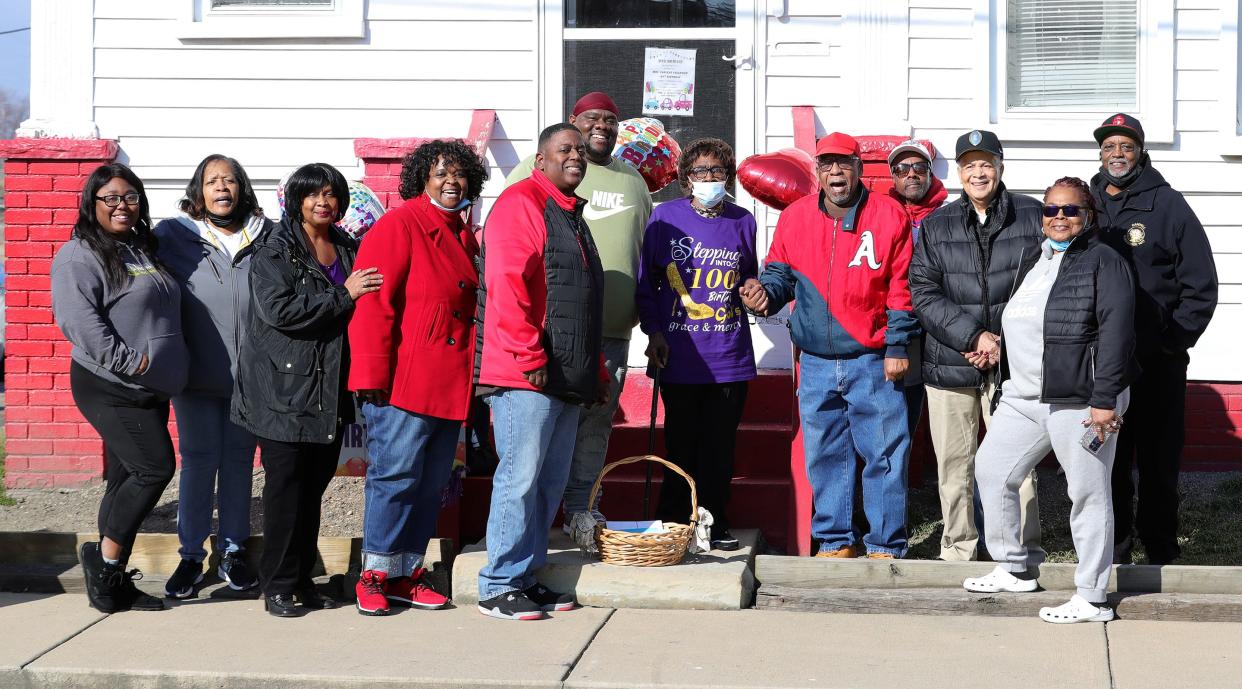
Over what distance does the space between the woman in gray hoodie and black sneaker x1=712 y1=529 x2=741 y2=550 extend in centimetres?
209

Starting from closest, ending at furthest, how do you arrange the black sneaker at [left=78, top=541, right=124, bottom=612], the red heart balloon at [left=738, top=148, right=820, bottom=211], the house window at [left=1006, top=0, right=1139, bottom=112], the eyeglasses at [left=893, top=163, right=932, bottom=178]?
the black sneaker at [left=78, top=541, right=124, bottom=612]
the eyeglasses at [left=893, top=163, right=932, bottom=178]
the red heart balloon at [left=738, top=148, right=820, bottom=211]
the house window at [left=1006, top=0, right=1139, bottom=112]

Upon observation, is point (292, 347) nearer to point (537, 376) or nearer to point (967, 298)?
point (537, 376)

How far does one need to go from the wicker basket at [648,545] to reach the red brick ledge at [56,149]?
436 cm

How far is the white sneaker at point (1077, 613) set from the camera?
208 inches

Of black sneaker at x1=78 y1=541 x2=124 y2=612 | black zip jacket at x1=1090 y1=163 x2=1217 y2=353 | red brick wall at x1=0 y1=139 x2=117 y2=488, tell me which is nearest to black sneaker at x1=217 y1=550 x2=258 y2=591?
black sneaker at x1=78 y1=541 x2=124 y2=612

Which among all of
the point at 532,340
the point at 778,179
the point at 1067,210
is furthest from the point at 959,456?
the point at 532,340

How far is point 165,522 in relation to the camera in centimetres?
733

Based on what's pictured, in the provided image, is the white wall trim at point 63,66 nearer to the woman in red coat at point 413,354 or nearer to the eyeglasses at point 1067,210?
the woman in red coat at point 413,354

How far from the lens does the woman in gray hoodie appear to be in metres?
5.73

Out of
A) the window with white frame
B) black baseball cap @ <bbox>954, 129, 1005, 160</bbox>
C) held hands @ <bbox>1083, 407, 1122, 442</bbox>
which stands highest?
the window with white frame

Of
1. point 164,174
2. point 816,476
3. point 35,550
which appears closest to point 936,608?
point 816,476


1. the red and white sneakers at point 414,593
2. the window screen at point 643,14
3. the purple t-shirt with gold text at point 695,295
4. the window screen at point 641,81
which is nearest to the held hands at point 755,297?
the purple t-shirt with gold text at point 695,295

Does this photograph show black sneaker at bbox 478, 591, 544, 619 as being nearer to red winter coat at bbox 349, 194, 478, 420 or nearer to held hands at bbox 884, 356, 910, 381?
red winter coat at bbox 349, 194, 478, 420

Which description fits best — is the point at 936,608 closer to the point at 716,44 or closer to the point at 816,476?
the point at 816,476
